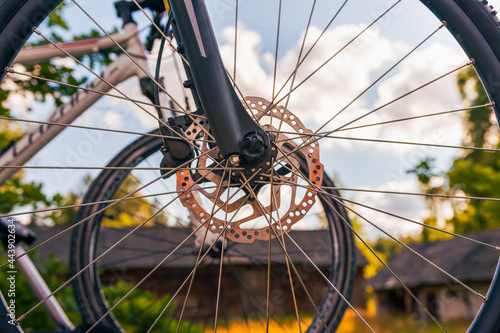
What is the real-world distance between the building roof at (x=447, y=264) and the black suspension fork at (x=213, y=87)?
741 inches

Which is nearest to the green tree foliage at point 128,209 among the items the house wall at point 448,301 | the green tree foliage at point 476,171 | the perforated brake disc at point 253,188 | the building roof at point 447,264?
the perforated brake disc at point 253,188

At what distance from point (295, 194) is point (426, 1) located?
0.56 m

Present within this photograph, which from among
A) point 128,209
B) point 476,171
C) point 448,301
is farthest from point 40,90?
point 448,301

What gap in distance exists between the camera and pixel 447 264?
22.0 meters

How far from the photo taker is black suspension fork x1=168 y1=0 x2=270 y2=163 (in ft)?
3.05

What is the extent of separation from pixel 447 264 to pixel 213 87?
2383 cm

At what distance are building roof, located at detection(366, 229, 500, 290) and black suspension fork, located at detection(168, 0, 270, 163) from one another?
18.8 metres

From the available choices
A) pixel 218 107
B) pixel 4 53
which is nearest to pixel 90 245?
pixel 4 53

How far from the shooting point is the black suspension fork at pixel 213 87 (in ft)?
3.05

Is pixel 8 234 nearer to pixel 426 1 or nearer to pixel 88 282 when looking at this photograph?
pixel 88 282

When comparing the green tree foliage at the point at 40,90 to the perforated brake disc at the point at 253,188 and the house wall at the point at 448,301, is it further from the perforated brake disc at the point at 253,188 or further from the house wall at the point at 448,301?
the house wall at the point at 448,301

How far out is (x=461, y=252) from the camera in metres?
23.0

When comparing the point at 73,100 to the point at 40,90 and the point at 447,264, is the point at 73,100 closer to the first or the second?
the point at 40,90

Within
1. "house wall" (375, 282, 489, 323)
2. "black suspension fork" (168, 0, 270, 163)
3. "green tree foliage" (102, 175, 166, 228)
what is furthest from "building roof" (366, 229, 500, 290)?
"black suspension fork" (168, 0, 270, 163)
